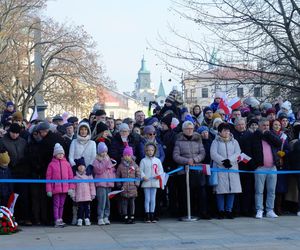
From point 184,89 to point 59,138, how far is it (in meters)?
5.81

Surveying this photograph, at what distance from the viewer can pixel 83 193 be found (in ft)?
39.2

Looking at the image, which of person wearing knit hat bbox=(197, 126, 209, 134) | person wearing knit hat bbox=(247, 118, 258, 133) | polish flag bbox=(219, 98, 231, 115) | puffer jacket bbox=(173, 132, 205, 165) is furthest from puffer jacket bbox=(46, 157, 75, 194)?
polish flag bbox=(219, 98, 231, 115)

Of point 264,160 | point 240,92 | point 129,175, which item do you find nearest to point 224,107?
point 240,92

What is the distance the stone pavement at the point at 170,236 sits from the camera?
32.2 ft

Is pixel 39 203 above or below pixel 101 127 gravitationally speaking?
below

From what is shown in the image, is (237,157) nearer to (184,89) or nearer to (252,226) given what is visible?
(252,226)

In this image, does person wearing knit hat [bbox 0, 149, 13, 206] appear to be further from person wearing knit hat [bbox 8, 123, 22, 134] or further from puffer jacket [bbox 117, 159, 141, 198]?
puffer jacket [bbox 117, 159, 141, 198]

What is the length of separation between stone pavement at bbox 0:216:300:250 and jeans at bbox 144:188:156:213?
31 centimetres

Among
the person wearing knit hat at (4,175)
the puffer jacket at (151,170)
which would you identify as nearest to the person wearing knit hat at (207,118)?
the puffer jacket at (151,170)

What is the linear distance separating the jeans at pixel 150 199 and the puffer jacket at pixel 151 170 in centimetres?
11

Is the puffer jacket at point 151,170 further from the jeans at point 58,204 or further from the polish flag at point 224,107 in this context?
the polish flag at point 224,107

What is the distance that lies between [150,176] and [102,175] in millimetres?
951

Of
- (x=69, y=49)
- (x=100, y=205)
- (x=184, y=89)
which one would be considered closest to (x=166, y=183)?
(x=100, y=205)

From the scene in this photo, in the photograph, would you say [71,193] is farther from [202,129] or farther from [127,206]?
[202,129]
